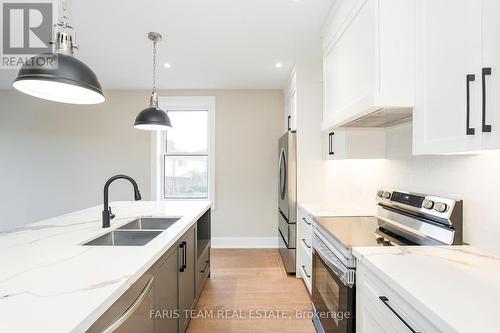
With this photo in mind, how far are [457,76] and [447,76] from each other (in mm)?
54

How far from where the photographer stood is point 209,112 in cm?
407

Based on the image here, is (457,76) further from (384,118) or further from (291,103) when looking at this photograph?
(291,103)

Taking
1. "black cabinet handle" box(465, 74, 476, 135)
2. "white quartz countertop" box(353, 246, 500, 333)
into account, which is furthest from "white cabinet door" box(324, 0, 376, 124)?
"white quartz countertop" box(353, 246, 500, 333)

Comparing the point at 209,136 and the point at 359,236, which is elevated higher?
the point at 209,136

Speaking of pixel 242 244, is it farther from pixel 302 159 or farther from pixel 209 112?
pixel 209 112

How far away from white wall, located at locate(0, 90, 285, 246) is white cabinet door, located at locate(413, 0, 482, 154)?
113 inches

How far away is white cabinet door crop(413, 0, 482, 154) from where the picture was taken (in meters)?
0.89

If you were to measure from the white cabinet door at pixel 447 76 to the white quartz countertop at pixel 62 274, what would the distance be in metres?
Answer: 1.37

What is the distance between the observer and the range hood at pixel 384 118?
141cm

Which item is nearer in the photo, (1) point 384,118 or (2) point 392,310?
(2) point 392,310

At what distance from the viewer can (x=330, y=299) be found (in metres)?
1.54

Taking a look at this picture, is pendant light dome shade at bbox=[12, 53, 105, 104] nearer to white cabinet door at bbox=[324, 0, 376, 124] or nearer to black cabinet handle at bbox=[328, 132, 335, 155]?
A: white cabinet door at bbox=[324, 0, 376, 124]

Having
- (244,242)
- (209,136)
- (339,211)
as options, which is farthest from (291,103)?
(244,242)

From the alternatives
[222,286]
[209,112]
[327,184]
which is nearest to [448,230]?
[327,184]
